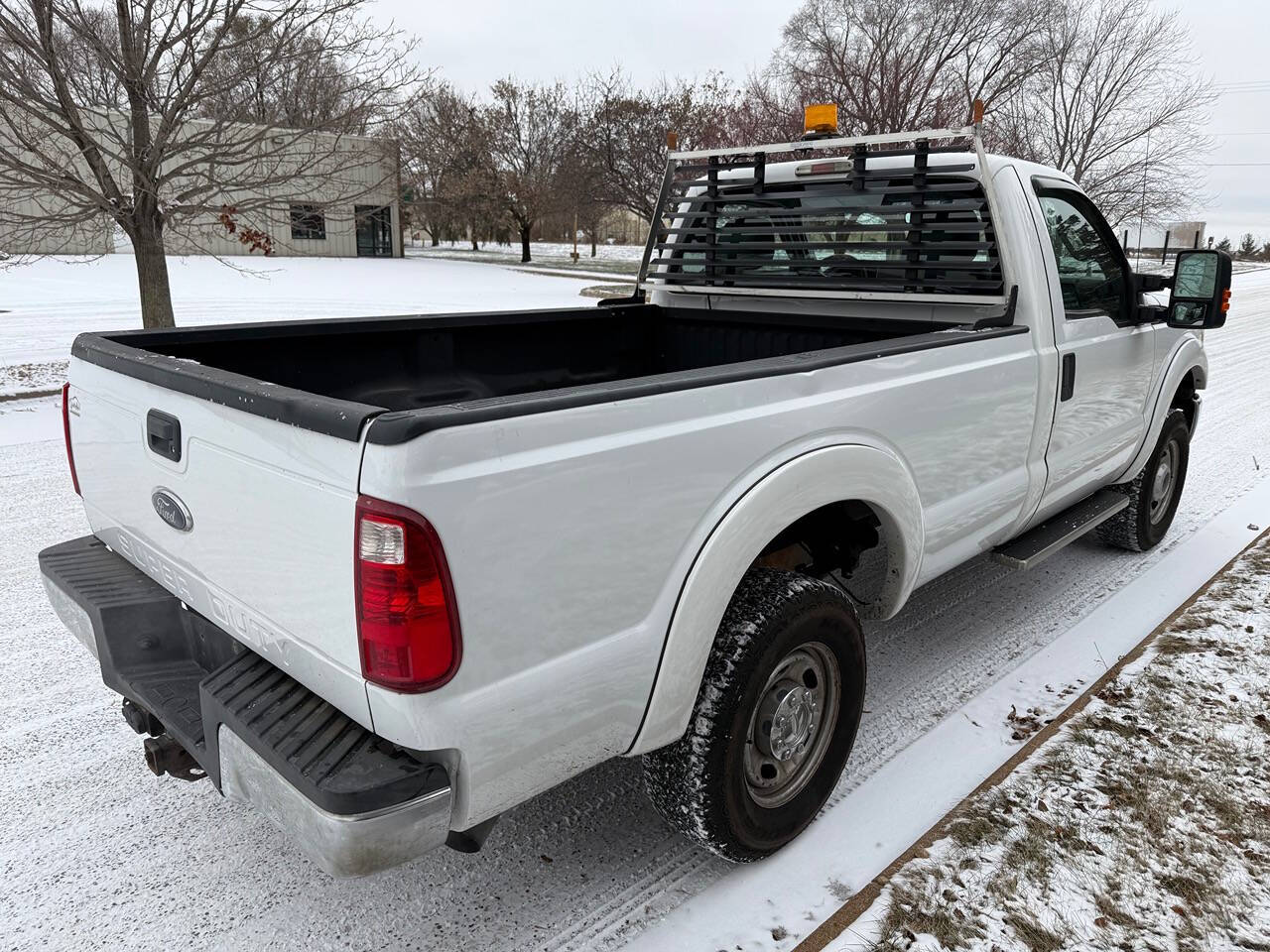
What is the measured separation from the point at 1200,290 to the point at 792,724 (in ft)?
9.86

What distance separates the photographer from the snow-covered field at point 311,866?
2.49 meters

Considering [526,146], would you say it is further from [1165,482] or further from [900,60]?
[1165,482]

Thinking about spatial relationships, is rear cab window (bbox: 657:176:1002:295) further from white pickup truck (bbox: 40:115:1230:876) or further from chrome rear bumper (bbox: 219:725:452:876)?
chrome rear bumper (bbox: 219:725:452:876)

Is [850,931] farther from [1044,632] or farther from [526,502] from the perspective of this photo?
[1044,632]

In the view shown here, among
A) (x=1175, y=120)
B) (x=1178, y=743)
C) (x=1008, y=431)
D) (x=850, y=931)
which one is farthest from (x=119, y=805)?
(x=1175, y=120)

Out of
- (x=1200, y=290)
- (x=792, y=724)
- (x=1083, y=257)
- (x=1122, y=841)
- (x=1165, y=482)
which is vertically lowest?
(x=1122, y=841)

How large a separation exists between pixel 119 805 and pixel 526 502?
2010 millimetres

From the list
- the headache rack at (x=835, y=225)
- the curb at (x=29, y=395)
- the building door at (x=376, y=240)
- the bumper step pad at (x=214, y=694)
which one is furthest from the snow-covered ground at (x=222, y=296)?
the bumper step pad at (x=214, y=694)

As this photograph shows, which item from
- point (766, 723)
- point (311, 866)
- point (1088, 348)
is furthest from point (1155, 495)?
point (311, 866)

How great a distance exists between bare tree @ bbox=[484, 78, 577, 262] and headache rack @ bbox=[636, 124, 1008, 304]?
35.1m

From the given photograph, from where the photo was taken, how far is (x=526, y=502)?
189 centimetres

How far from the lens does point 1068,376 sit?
12.3 ft

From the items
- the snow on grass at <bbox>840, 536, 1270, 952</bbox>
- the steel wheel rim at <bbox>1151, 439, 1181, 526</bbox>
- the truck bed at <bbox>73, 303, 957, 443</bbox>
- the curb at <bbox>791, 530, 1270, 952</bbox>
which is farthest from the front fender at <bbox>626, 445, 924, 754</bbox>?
the steel wheel rim at <bbox>1151, 439, 1181, 526</bbox>

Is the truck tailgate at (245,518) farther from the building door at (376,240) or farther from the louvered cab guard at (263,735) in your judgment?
the building door at (376,240)
